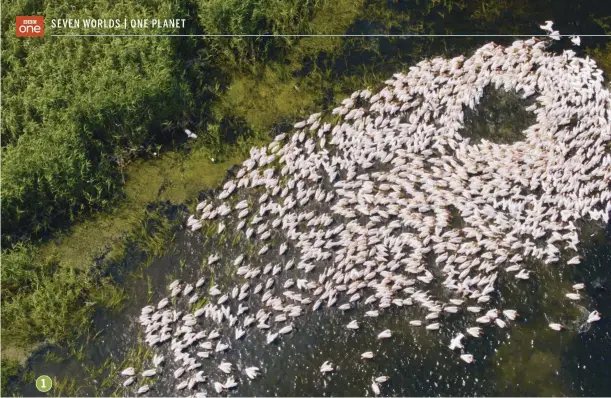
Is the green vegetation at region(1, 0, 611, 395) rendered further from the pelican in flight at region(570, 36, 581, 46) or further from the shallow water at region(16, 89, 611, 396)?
the shallow water at region(16, 89, 611, 396)

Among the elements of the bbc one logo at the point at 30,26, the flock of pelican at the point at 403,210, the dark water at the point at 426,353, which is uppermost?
the bbc one logo at the point at 30,26

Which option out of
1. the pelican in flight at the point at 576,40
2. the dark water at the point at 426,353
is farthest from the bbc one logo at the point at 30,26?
the pelican in flight at the point at 576,40

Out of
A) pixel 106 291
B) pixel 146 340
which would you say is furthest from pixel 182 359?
pixel 106 291

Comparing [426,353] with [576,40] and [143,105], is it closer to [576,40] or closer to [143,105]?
[143,105]

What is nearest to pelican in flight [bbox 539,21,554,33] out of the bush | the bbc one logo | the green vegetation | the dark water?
the green vegetation

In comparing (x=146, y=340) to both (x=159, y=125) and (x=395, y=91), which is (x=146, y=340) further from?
(x=395, y=91)

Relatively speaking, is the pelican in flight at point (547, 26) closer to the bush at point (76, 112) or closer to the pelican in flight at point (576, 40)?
the pelican in flight at point (576, 40)
